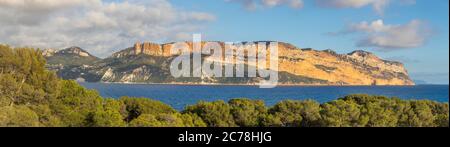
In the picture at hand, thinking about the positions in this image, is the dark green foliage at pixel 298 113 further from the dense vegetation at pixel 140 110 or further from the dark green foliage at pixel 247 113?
the dark green foliage at pixel 247 113

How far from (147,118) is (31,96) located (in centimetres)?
1188

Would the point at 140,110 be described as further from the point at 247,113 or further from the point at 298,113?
the point at 298,113

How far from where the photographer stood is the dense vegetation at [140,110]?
3959cm

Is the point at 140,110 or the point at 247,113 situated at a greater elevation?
the point at 140,110

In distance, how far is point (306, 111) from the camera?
4766 centimetres

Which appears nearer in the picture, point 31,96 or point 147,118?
point 147,118

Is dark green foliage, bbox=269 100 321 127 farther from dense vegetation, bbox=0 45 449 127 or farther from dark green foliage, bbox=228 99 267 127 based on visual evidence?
dark green foliage, bbox=228 99 267 127

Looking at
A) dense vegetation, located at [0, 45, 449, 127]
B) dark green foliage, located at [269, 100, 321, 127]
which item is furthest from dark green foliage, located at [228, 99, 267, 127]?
dark green foliage, located at [269, 100, 321, 127]

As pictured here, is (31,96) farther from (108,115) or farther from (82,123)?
(108,115)

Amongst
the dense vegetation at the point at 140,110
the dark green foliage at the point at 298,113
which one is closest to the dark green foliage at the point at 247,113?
the dense vegetation at the point at 140,110

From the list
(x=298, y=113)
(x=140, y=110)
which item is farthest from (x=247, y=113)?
(x=140, y=110)

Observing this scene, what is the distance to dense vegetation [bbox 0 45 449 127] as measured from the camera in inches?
1559

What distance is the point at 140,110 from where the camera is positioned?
156ft
